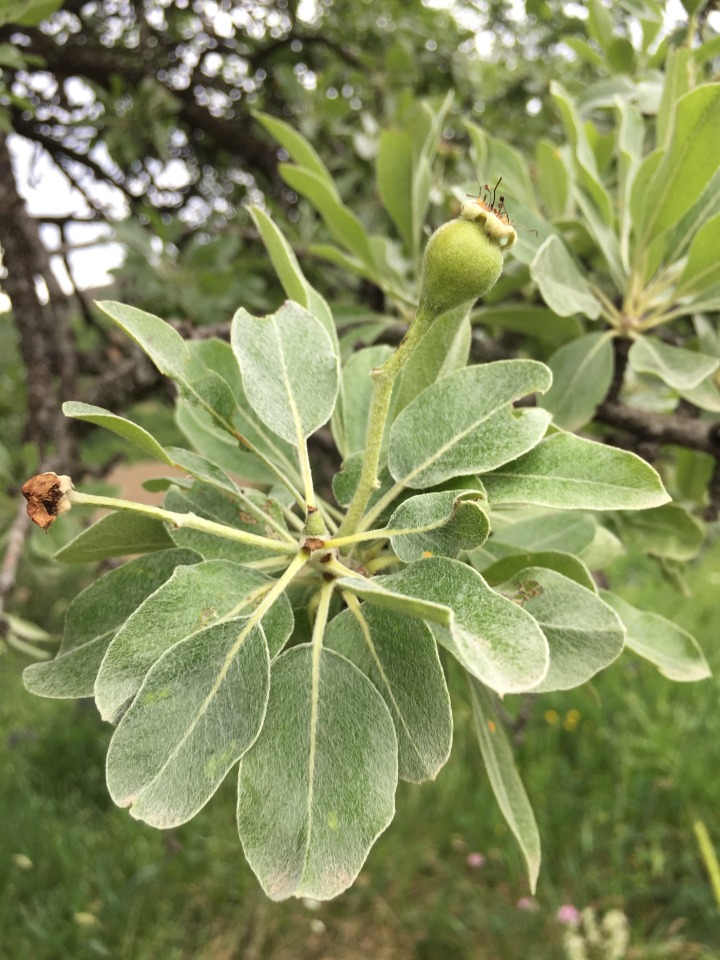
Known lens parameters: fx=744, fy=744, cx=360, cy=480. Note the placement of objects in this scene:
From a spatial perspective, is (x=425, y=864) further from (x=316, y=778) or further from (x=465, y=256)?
Answer: (x=465, y=256)

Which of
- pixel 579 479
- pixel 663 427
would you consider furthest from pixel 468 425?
pixel 663 427

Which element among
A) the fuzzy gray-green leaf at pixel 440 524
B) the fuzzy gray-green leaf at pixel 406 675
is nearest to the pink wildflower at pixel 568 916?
the fuzzy gray-green leaf at pixel 406 675

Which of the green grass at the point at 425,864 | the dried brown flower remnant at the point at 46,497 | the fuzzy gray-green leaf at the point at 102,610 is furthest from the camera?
the green grass at the point at 425,864

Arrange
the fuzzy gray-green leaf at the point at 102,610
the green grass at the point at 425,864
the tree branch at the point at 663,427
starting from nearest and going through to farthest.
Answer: the fuzzy gray-green leaf at the point at 102,610 → the tree branch at the point at 663,427 → the green grass at the point at 425,864

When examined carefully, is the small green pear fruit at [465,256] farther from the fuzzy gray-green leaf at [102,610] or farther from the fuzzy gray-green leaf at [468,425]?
the fuzzy gray-green leaf at [102,610]

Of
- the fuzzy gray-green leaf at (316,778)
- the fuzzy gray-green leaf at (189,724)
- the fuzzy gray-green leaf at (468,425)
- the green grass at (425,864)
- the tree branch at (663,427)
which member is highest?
the fuzzy gray-green leaf at (468,425)

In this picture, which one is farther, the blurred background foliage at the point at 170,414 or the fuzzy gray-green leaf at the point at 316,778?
the blurred background foliage at the point at 170,414

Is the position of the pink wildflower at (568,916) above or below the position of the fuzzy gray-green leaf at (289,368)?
below
